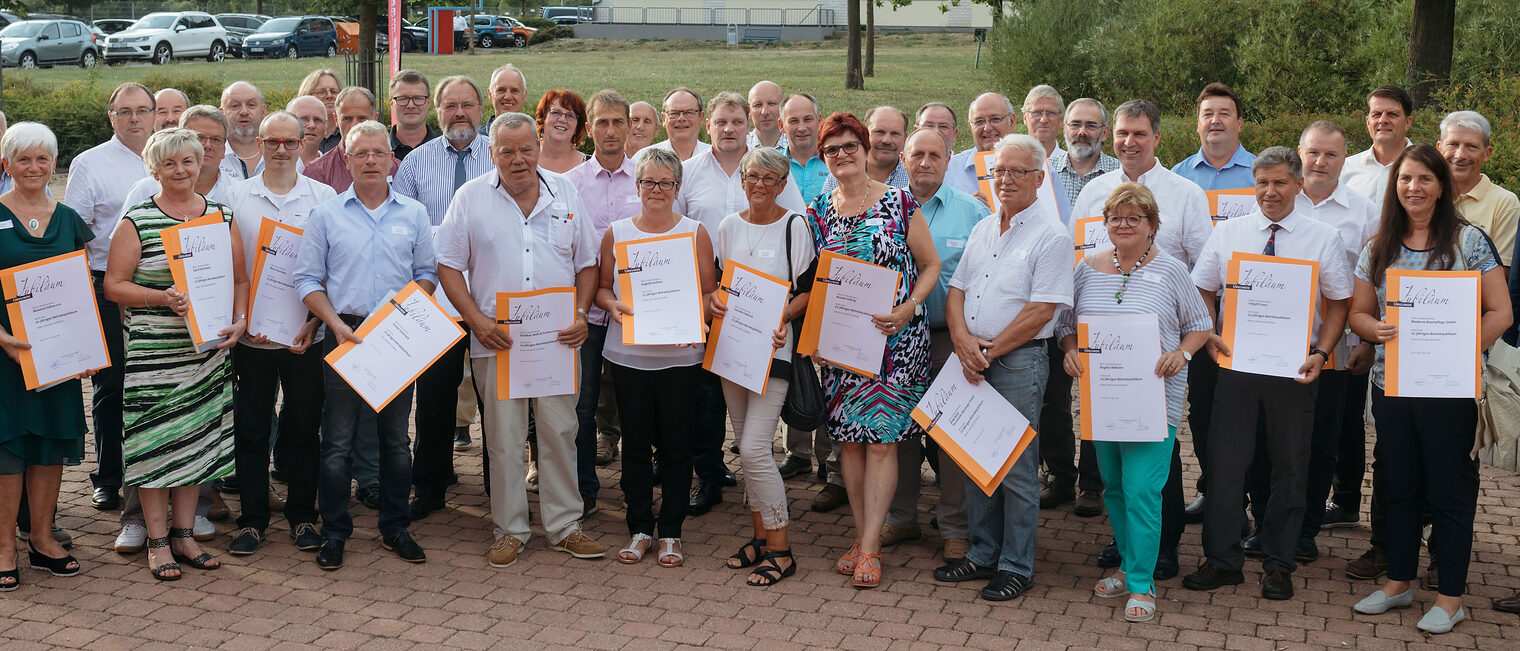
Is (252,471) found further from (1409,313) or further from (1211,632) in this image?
(1409,313)

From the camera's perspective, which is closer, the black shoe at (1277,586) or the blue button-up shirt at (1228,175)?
the black shoe at (1277,586)

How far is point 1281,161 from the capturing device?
564cm

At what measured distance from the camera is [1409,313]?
538cm

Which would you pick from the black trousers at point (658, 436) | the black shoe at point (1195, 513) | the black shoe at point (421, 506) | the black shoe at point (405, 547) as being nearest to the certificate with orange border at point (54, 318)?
the black shoe at point (405, 547)

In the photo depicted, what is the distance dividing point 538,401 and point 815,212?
1.65m

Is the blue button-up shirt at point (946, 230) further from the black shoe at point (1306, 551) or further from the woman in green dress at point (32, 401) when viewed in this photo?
the woman in green dress at point (32, 401)

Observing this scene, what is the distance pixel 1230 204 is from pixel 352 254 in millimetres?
4441

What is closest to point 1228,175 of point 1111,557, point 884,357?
point 1111,557

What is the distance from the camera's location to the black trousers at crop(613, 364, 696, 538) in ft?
20.1

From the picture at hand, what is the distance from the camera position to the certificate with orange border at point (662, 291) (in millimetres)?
5914

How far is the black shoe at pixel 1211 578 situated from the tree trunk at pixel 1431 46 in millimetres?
9037

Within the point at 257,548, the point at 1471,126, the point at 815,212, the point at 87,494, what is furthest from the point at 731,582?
the point at 1471,126

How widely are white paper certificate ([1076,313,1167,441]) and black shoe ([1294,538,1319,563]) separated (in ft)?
4.52

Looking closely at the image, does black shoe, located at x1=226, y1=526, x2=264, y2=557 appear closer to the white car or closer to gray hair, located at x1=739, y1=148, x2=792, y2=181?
gray hair, located at x1=739, y1=148, x2=792, y2=181
